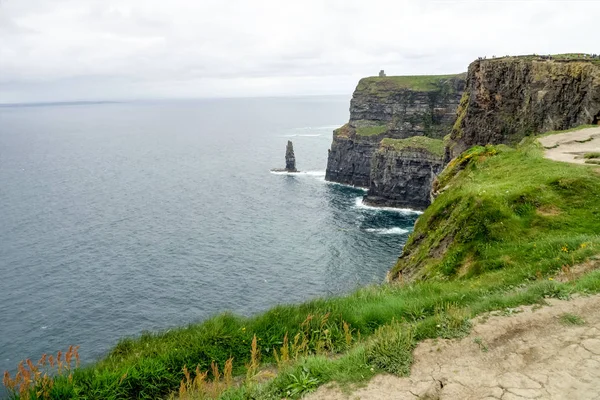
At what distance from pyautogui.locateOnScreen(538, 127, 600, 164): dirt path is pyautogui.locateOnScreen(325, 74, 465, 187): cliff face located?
94.7 metres

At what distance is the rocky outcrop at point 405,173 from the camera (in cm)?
10188

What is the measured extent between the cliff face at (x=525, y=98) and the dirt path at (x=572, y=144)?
29.1ft

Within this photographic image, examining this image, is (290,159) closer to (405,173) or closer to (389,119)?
(389,119)

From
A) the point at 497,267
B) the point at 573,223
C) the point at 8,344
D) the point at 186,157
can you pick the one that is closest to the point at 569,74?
the point at 573,223

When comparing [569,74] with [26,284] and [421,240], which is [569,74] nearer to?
[421,240]

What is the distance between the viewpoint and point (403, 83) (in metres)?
142

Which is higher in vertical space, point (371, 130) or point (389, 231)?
point (371, 130)

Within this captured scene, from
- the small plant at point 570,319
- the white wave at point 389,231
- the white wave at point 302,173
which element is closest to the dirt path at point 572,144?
the small plant at point 570,319

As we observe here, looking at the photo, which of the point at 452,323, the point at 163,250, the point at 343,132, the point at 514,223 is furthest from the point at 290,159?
the point at 452,323

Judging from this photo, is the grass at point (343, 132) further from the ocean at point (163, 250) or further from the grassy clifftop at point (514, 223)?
the grassy clifftop at point (514, 223)

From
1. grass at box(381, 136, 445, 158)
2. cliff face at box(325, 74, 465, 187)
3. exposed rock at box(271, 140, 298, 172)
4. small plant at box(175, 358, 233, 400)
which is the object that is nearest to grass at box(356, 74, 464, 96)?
cliff face at box(325, 74, 465, 187)

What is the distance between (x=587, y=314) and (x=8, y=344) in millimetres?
48422

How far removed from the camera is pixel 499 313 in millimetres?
10219

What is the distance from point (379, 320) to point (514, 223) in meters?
9.16
